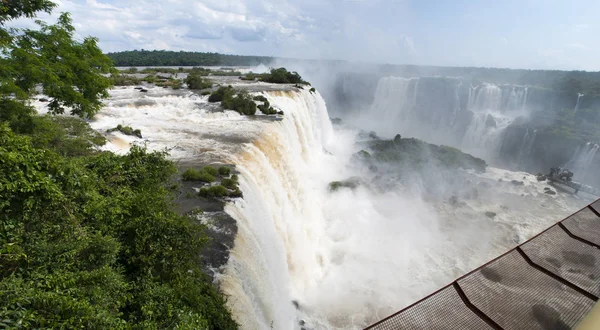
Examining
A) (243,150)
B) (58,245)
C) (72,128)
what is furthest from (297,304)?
(72,128)

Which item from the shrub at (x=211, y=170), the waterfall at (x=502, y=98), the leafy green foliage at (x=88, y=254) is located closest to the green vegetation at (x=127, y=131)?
the shrub at (x=211, y=170)

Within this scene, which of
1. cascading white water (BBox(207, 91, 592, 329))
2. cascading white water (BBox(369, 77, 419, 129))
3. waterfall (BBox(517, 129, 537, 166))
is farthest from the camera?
cascading white water (BBox(369, 77, 419, 129))

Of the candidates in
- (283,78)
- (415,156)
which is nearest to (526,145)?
(415,156)

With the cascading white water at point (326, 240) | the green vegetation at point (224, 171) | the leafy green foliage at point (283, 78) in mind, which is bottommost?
the cascading white water at point (326, 240)

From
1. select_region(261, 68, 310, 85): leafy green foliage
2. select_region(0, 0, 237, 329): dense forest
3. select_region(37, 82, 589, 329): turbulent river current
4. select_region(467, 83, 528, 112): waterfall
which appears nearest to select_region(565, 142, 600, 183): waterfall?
select_region(37, 82, 589, 329): turbulent river current

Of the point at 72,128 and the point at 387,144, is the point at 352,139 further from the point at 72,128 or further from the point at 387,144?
the point at 72,128

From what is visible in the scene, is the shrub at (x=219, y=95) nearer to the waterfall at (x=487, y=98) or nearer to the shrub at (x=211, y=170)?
the shrub at (x=211, y=170)

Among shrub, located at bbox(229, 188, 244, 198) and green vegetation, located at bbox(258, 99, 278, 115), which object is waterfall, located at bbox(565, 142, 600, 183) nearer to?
green vegetation, located at bbox(258, 99, 278, 115)
